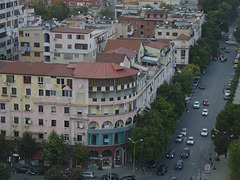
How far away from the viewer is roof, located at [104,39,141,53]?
5487 inches

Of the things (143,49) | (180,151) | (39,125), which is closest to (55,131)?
(39,125)

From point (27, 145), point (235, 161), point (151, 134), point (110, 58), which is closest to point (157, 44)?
point (110, 58)

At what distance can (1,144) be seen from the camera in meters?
107

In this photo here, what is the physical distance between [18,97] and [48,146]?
35.9 ft

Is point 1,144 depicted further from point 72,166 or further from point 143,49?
point 143,49

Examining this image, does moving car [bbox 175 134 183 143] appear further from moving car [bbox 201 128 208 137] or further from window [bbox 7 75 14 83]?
window [bbox 7 75 14 83]

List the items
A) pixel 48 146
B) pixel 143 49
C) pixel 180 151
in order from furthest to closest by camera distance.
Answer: pixel 143 49 → pixel 180 151 → pixel 48 146

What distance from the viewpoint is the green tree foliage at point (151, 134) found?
107 metres

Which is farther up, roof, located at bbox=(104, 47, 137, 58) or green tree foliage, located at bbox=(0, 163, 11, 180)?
roof, located at bbox=(104, 47, 137, 58)

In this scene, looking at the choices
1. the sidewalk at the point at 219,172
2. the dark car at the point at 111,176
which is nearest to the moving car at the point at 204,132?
the sidewalk at the point at 219,172

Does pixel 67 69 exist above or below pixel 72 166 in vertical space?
above

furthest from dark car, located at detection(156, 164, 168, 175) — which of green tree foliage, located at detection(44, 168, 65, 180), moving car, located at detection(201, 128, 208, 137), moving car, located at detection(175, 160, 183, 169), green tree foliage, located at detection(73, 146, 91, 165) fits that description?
moving car, located at detection(201, 128, 208, 137)

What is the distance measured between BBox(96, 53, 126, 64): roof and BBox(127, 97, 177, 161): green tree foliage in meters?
13.2

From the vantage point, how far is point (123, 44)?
142500mm
